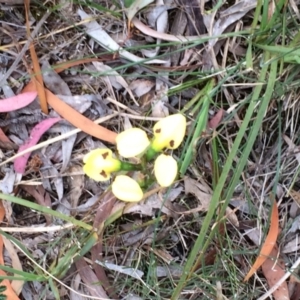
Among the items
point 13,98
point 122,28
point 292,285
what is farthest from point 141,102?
point 292,285

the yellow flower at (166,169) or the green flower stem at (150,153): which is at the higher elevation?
the green flower stem at (150,153)

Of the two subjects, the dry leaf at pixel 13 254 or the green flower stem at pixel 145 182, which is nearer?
the green flower stem at pixel 145 182

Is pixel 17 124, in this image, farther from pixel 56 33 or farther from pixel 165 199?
pixel 165 199

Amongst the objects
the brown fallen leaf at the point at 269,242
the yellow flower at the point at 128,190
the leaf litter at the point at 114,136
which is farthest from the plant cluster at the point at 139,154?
the brown fallen leaf at the point at 269,242

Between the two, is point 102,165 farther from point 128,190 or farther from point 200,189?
point 200,189

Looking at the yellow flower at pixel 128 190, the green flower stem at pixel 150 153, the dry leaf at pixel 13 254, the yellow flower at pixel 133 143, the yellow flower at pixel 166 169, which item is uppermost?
the yellow flower at pixel 133 143

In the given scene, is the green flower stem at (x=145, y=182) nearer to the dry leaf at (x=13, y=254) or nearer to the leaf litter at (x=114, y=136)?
the leaf litter at (x=114, y=136)
